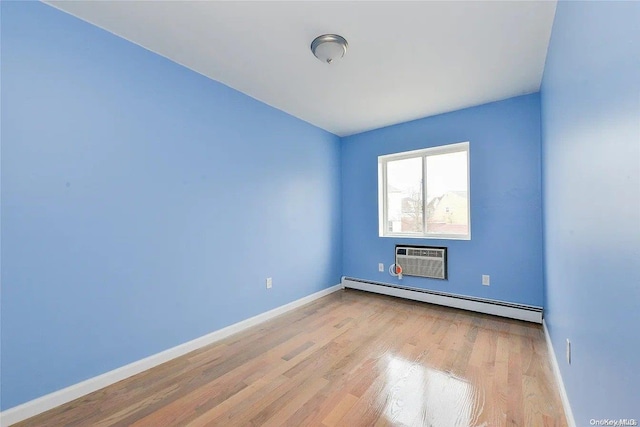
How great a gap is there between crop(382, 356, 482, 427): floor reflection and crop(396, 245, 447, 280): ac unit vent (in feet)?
5.01

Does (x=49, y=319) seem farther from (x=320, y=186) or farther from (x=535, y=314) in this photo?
(x=535, y=314)

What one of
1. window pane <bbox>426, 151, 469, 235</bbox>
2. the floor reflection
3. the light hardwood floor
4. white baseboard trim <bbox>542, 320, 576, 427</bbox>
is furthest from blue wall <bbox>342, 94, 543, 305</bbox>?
the floor reflection

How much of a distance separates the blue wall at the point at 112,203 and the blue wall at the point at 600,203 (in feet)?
8.04

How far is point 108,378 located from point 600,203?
280 cm

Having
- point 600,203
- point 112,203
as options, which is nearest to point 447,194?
point 600,203

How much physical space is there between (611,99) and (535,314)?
2.60 metres

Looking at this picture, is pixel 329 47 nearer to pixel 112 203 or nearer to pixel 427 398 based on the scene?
pixel 112 203

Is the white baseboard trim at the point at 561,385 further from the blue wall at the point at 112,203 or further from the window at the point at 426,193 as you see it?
the blue wall at the point at 112,203

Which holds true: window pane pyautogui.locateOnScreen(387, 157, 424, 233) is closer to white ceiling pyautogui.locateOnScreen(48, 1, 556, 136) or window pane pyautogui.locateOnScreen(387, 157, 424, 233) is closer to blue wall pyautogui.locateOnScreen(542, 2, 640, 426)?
white ceiling pyautogui.locateOnScreen(48, 1, 556, 136)

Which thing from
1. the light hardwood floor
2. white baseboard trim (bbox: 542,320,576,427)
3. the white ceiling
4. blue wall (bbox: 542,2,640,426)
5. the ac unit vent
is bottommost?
the light hardwood floor

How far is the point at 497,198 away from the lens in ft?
9.38

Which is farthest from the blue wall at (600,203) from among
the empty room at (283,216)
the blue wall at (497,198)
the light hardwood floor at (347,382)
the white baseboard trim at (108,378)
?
the white baseboard trim at (108,378)

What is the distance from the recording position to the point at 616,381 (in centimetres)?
78

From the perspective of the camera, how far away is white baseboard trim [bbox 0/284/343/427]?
1.41 metres
